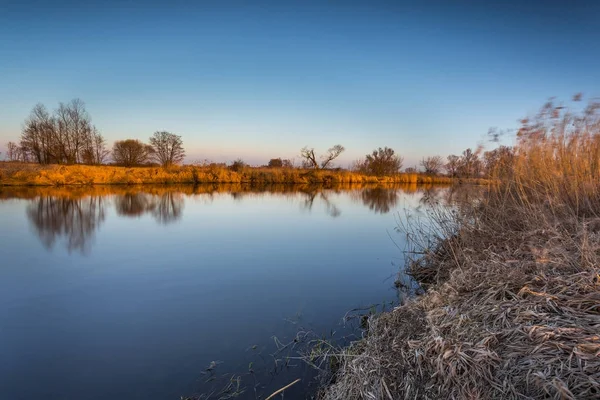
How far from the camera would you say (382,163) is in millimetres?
43812

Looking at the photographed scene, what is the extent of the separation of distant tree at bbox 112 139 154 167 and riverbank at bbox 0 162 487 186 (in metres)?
10.8

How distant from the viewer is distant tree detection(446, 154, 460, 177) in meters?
5.95

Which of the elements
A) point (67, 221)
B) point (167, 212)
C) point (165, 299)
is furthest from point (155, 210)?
point (165, 299)

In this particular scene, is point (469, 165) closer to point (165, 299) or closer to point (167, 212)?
point (165, 299)

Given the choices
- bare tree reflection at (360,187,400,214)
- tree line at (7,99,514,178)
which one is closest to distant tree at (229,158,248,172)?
tree line at (7,99,514,178)

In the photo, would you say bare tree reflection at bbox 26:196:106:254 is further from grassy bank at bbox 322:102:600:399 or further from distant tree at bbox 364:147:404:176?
distant tree at bbox 364:147:404:176

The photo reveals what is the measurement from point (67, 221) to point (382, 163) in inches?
1574

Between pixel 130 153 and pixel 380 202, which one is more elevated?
pixel 130 153

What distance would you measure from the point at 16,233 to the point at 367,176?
36.7 metres

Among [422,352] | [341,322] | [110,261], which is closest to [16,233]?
[110,261]

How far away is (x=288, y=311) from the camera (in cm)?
404

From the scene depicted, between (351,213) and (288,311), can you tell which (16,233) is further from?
(351,213)

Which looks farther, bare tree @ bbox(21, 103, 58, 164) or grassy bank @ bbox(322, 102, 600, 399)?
bare tree @ bbox(21, 103, 58, 164)

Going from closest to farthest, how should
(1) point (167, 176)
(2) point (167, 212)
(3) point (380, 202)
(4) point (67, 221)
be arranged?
1. (4) point (67, 221)
2. (2) point (167, 212)
3. (3) point (380, 202)
4. (1) point (167, 176)
